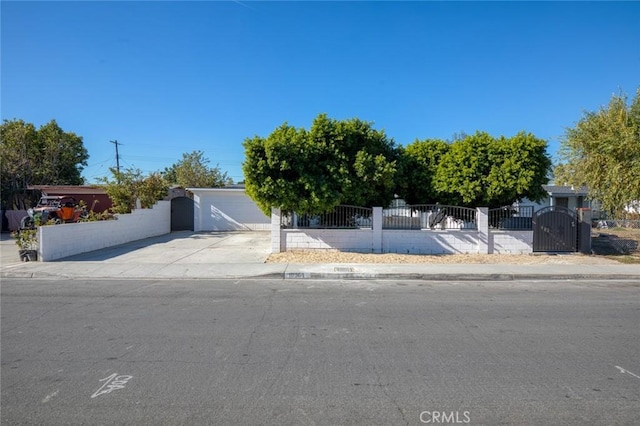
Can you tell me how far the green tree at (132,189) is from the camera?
777 inches

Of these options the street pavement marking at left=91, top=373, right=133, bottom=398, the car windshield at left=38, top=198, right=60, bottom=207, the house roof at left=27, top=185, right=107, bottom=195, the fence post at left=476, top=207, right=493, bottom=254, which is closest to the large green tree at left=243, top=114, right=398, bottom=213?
the fence post at left=476, top=207, right=493, bottom=254

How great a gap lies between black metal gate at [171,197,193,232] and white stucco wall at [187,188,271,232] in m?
0.59

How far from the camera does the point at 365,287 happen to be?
30.1ft

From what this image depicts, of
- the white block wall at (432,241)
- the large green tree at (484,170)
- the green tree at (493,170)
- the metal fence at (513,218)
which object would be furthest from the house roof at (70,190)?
the metal fence at (513,218)

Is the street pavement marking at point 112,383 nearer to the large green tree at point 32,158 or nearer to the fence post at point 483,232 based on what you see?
the fence post at point 483,232

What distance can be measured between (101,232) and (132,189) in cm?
508

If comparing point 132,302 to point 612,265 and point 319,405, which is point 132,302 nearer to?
point 319,405

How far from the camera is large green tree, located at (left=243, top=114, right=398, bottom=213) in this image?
13.0 m

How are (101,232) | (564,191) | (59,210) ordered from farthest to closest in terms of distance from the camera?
(564,191) < (59,210) < (101,232)

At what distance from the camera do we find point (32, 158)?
29.1 metres

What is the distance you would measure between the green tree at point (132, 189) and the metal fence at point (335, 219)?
9.97 meters

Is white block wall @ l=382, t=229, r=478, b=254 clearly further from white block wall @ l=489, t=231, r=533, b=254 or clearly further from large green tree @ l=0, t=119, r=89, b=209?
large green tree @ l=0, t=119, r=89, b=209

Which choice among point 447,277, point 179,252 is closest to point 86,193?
point 179,252

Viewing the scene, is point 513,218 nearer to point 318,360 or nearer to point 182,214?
point 318,360
